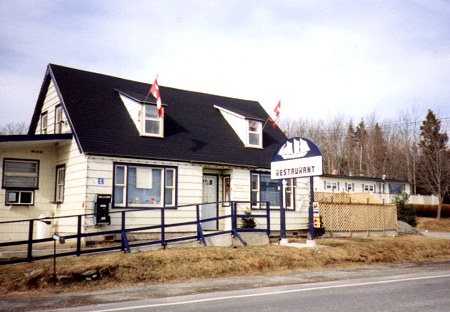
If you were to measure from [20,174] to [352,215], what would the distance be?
48.2 ft

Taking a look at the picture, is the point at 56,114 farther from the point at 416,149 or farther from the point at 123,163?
the point at 416,149

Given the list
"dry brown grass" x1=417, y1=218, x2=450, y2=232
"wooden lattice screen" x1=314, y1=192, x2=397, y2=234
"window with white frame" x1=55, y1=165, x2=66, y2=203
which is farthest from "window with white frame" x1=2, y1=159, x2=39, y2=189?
"dry brown grass" x1=417, y1=218, x2=450, y2=232

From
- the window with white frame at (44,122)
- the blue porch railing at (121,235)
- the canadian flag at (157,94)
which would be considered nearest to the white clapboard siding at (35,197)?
the blue porch railing at (121,235)

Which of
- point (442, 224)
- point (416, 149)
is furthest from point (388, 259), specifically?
point (416, 149)

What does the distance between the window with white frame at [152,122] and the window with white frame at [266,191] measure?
4715 mm

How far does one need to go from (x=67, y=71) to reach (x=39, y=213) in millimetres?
6428

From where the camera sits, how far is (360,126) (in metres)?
74.2

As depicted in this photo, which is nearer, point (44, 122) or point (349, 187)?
point (44, 122)

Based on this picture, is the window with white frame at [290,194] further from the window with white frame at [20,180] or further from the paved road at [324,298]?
the window with white frame at [20,180]

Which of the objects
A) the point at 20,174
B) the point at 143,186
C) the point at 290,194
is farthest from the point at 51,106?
the point at 290,194

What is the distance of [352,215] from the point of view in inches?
876

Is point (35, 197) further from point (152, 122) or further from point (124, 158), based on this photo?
point (152, 122)

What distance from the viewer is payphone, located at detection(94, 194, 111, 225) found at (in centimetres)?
1670

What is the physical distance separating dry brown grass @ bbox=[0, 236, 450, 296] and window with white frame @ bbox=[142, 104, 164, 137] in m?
6.50
